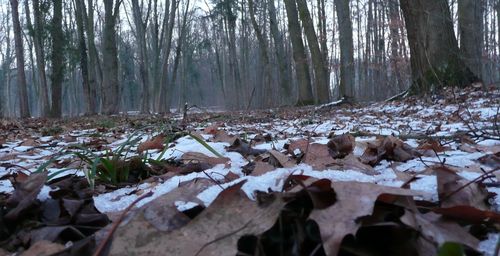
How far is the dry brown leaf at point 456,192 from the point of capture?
0.91 meters

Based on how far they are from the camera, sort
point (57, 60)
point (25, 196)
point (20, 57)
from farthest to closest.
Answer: point (57, 60) → point (20, 57) → point (25, 196)

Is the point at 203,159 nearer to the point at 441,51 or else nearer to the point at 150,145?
the point at 150,145

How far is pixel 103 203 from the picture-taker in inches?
48.9

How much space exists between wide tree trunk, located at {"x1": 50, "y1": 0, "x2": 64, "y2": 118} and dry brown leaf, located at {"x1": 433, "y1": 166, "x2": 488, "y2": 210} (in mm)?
15283

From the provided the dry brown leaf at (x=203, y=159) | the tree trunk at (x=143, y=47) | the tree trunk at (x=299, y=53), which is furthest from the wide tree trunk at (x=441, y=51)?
the tree trunk at (x=143, y=47)

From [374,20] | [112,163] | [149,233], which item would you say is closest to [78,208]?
[149,233]

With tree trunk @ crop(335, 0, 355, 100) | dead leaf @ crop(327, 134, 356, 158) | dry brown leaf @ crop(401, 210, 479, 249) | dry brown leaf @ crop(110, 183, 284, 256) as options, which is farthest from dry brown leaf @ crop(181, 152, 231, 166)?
tree trunk @ crop(335, 0, 355, 100)

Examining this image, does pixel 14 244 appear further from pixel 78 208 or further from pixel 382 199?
pixel 382 199

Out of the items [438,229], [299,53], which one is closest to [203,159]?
[438,229]

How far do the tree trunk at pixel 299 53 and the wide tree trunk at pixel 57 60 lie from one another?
8.44 metres

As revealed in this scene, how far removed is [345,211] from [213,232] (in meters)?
0.24

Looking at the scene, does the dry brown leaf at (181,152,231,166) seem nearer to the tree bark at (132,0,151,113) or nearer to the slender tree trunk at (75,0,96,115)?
the slender tree trunk at (75,0,96,115)

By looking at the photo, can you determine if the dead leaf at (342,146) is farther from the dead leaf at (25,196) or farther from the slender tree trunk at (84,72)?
the slender tree trunk at (84,72)

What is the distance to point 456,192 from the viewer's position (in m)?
0.91
